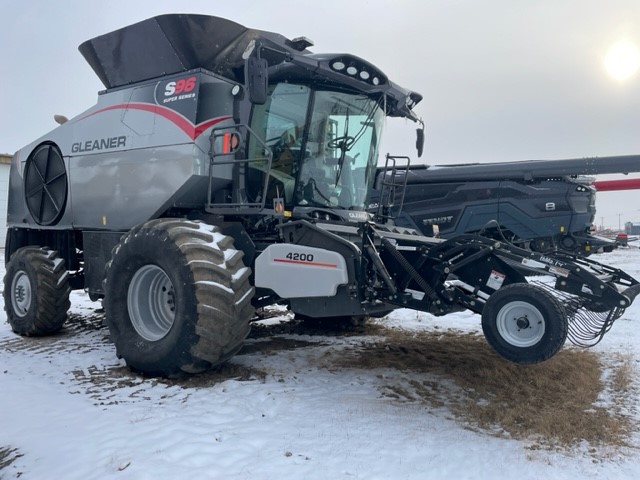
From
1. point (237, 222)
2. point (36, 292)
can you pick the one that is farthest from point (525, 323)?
point (36, 292)

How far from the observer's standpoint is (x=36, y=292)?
660 centimetres

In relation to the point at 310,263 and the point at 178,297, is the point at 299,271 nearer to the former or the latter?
the point at 310,263

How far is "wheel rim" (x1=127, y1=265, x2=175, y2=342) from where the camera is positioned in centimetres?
509

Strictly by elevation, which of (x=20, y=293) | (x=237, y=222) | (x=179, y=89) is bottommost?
(x=20, y=293)

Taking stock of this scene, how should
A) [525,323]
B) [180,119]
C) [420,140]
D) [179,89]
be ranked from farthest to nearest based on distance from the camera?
[420,140] < [179,89] < [180,119] < [525,323]

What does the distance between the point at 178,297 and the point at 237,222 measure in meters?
1.09

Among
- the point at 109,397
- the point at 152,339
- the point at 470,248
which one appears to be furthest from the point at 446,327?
the point at 109,397

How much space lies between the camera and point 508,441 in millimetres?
3369

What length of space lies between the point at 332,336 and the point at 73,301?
5.43 metres

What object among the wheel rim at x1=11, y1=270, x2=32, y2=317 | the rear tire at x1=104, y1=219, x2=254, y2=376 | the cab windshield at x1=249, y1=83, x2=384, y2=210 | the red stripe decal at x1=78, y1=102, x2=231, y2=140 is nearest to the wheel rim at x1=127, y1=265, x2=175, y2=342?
the rear tire at x1=104, y1=219, x2=254, y2=376

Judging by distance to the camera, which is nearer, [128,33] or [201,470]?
[201,470]

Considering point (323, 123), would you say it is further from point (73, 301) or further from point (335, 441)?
point (73, 301)

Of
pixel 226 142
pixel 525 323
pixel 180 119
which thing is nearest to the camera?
pixel 525 323

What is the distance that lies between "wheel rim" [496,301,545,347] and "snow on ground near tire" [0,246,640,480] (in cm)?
65
